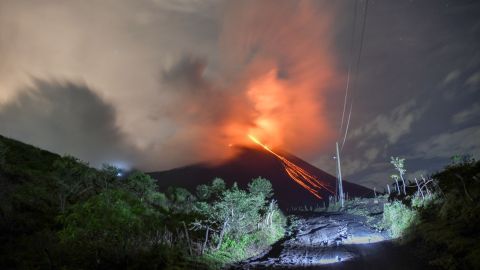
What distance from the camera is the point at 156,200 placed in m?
55.3

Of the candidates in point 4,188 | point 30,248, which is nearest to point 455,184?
point 30,248

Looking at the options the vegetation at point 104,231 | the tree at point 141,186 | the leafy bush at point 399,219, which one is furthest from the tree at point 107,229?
the tree at point 141,186

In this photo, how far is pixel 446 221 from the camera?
20922 millimetres

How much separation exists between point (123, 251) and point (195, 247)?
→ 561 centimetres

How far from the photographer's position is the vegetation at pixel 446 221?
15672 millimetres

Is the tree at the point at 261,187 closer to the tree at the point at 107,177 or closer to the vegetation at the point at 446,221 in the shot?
the tree at the point at 107,177

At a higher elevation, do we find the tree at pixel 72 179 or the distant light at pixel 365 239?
the tree at pixel 72 179

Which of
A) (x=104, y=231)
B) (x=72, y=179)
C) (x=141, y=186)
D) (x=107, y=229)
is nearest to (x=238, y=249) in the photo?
(x=104, y=231)

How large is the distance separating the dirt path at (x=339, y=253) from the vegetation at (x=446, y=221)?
4.03 ft

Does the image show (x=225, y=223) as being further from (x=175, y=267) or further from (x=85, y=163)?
(x=85, y=163)

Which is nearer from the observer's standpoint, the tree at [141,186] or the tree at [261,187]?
the tree at [141,186]

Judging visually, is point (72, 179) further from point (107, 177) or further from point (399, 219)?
point (399, 219)

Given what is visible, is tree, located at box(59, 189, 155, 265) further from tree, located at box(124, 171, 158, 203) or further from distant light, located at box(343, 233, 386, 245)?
tree, located at box(124, 171, 158, 203)

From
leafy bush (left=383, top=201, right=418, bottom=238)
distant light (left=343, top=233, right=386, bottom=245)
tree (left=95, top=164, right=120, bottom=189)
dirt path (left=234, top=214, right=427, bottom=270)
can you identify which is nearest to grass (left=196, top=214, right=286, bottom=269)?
dirt path (left=234, top=214, right=427, bottom=270)
